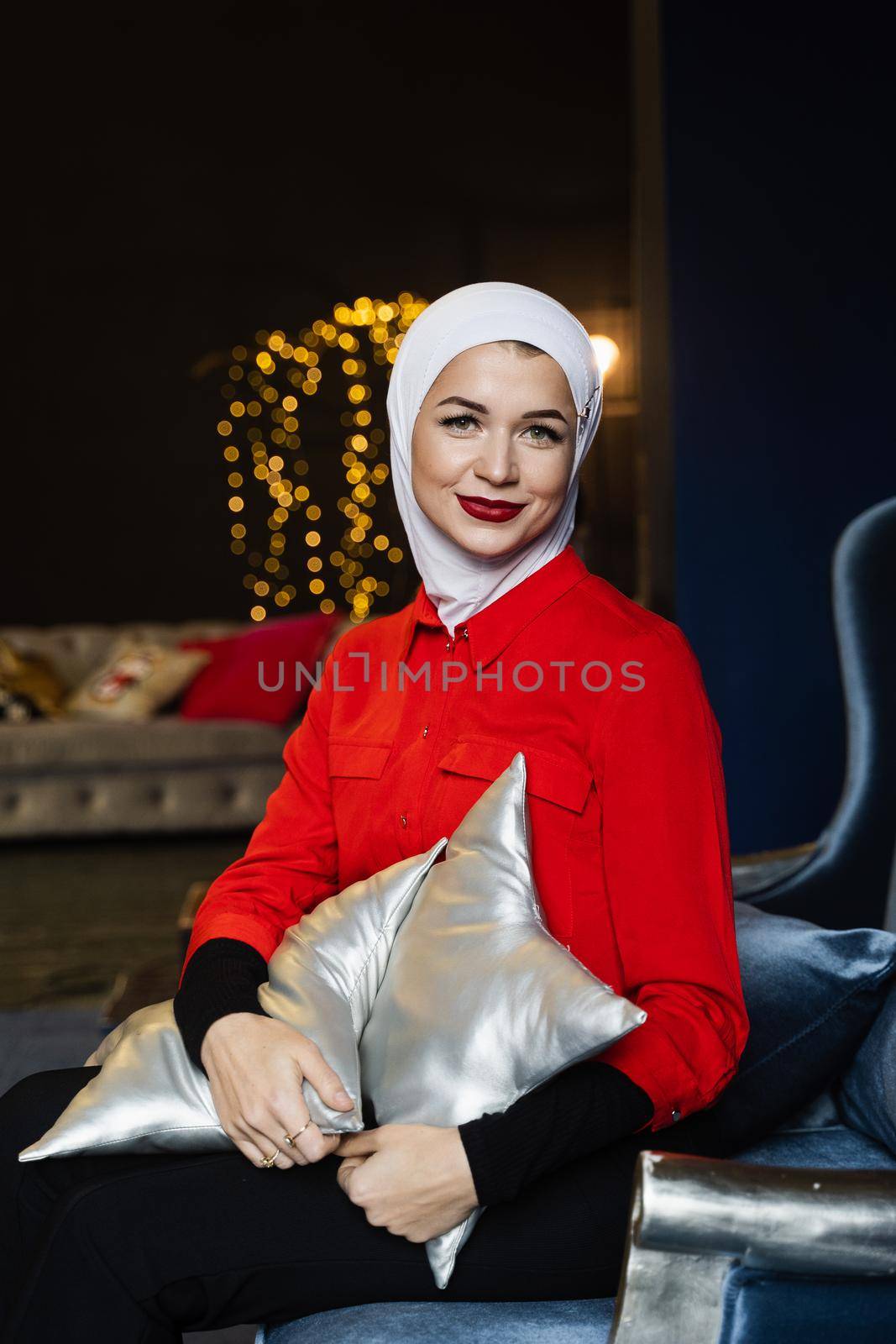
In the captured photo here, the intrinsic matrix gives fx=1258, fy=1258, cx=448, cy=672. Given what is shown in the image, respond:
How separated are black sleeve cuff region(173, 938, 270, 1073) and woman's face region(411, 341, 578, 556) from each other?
44cm

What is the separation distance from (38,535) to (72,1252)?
5745 mm

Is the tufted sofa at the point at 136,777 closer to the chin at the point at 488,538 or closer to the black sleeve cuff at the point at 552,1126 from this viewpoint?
the chin at the point at 488,538

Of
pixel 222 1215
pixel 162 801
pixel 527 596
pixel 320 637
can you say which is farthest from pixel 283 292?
pixel 222 1215

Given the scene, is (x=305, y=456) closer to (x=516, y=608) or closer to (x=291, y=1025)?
(x=516, y=608)

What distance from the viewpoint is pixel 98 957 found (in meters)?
3.34

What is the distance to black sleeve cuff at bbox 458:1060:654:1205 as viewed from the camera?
908mm

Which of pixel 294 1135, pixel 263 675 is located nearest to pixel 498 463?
pixel 294 1135

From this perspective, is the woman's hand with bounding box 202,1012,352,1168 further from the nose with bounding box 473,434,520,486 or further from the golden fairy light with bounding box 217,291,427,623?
the golden fairy light with bounding box 217,291,427,623

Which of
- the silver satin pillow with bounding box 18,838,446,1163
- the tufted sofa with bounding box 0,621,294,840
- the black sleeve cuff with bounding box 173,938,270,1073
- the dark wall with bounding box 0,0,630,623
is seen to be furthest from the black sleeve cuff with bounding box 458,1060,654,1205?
the dark wall with bounding box 0,0,630,623

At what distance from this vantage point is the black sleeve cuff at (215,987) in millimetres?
1050

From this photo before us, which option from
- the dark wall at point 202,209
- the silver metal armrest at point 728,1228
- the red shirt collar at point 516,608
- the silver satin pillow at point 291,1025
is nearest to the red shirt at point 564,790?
the red shirt collar at point 516,608

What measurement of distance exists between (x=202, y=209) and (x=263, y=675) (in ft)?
8.94

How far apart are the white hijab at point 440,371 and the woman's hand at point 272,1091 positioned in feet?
1.50

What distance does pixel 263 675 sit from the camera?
486 cm
